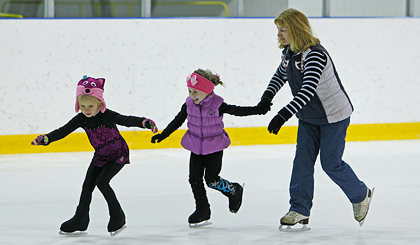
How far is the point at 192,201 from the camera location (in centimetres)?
465

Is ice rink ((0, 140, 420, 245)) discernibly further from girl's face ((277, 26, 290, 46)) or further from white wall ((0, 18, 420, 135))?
girl's face ((277, 26, 290, 46))

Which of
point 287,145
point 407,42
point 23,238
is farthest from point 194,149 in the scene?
point 407,42

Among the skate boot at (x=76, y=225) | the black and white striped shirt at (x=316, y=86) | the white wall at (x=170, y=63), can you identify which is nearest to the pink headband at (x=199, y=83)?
the black and white striped shirt at (x=316, y=86)

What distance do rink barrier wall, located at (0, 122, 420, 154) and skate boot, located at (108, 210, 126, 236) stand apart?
10.8 ft

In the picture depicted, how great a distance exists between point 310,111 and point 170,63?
3.64 meters

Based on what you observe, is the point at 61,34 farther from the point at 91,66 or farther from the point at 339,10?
the point at 339,10

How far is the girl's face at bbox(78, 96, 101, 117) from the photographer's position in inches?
145

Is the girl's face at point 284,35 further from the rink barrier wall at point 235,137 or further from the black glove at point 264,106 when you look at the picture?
the rink barrier wall at point 235,137

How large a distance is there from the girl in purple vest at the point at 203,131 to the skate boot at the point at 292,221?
41cm

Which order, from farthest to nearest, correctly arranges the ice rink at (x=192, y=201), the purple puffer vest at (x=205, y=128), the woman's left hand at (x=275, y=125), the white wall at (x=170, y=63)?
the white wall at (x=170, y=63)
the purple puffer vest at (x=205, y=128)
the ice rink at (x=192, y=201)
the woman's left hand at (x=275, y=125)

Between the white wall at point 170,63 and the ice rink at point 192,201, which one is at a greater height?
the white wall at point 170,63

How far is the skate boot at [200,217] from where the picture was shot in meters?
3.93

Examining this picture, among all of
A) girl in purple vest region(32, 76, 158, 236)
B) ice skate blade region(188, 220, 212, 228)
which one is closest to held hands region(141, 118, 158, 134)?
girl in purple vest region(32, 76, 158, 236)

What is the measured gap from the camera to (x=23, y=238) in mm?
3664
